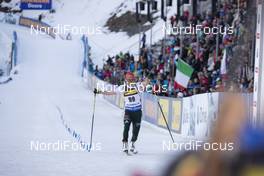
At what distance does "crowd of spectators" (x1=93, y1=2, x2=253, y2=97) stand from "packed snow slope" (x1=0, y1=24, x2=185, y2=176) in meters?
0.92

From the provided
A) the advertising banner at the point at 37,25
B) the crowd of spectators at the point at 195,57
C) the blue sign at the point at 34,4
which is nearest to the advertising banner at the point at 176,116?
the crowd of spectators at the point at 195,57

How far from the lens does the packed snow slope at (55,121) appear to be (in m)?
7.87

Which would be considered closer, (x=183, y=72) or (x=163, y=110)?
(x=183, y=72)

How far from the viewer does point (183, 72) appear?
11.5 meters

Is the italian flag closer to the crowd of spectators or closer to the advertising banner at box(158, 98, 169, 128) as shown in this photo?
the crowd of spectators

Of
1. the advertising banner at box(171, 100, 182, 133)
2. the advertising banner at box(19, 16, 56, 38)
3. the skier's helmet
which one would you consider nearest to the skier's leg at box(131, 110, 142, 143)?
the skier's helmet

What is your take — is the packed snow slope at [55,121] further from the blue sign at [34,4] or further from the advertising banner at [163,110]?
the blue sign at [34,4]

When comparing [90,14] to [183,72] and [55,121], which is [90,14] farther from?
[55,121]

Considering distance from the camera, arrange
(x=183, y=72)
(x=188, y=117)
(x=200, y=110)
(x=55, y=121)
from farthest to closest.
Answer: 1. (x=55, y=121)
2. (x=183, y=72)
3. (x=188, y=117)
4. (x=200, y=110)

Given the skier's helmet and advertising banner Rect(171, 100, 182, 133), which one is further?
advertising banner Rect(171, 100, 182, 133)

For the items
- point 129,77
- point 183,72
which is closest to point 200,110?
point 183,72

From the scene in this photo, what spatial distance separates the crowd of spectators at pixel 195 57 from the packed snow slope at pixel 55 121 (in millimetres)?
925

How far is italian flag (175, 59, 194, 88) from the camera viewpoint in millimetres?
11406

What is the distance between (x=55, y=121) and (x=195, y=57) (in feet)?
9.99
